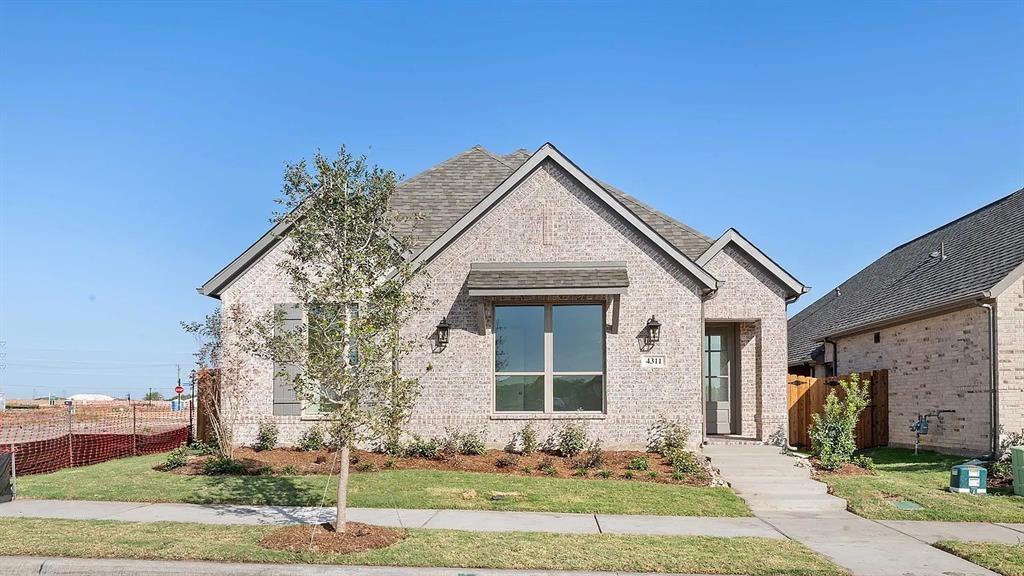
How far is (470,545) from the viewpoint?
852cm

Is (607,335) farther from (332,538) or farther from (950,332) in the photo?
(950,332)

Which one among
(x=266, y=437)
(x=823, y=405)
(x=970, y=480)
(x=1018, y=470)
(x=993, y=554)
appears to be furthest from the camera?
(x=823, y=405)

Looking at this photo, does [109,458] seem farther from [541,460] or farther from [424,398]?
[541,460]

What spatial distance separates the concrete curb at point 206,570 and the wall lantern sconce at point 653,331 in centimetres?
786

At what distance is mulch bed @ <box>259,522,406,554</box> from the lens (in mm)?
8422

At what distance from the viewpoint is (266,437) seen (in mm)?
15609

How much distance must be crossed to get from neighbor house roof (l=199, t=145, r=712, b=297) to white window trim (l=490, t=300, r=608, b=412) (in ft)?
7.90

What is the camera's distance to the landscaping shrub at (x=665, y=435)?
14680mm

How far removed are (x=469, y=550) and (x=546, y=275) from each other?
7.50 metres

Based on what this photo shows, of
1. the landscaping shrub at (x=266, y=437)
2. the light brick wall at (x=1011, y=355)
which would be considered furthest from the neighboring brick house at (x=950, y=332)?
the landscaping shrub at (x=266, y=437)

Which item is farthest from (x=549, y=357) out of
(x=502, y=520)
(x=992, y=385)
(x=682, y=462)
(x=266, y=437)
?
(x=992, y=385)

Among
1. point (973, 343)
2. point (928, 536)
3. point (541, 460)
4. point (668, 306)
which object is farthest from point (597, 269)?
point (973, 343)

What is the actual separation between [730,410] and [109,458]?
13.8 metres

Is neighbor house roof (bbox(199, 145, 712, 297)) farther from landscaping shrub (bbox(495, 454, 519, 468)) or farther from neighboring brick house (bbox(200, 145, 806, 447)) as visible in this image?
landscaping shrub (bbox(495, 454, 519, 468))
